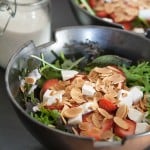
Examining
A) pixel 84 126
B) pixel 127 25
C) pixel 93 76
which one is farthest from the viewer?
pixel 127 25

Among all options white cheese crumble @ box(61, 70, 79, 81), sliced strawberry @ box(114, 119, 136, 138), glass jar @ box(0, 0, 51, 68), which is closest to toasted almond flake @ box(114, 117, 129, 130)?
sliced strawberry @ box(114, 119, 136, 138)

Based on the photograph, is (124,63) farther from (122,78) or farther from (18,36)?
(18,36)

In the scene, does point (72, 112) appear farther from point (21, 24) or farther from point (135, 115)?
point (21, 24)

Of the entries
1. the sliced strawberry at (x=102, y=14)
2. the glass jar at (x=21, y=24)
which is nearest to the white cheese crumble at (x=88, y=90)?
the glass jar at (x=21, y=24)

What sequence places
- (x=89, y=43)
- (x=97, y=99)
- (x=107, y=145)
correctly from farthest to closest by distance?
(x=89, y=43)
(x=97, y=99)
(x=107, y=145)

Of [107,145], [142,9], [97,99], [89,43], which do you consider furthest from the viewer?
[142,9]

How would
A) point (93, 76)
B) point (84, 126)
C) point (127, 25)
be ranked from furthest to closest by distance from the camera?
1. point (127, 25)
2. point (93, 76)
3. point (84, 126)

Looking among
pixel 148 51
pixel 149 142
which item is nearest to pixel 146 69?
pixel 148 51

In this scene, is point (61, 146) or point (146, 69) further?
point (146, 69)

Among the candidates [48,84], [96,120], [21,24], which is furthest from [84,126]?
[21,24]
